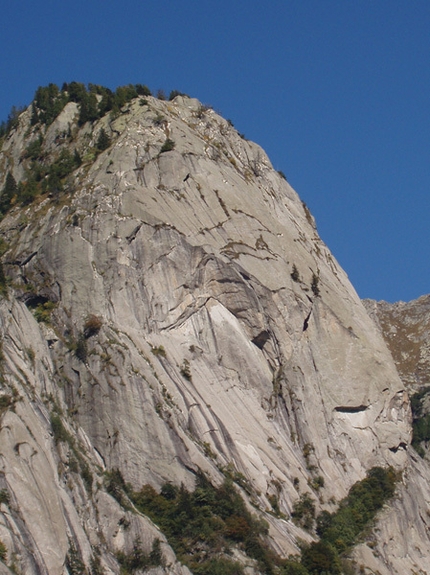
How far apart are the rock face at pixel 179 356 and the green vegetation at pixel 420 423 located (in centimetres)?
2035

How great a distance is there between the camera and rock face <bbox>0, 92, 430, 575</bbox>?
69875 mm

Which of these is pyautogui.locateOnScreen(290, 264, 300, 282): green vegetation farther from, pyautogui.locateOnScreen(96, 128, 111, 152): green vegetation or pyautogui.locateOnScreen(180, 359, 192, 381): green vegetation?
pyautogui.locateOnScreen(96, 128, 111, 152): green vegetation

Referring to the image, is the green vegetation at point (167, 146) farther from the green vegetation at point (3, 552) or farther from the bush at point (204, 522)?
the green vegetation at point (3, 552)

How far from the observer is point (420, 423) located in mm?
120500

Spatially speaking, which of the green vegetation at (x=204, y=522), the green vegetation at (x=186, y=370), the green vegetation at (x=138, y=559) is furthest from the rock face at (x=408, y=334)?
the green vegetation at (x=138, y=559)

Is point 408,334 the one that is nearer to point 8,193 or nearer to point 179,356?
point 8,193

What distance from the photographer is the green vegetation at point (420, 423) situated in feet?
374

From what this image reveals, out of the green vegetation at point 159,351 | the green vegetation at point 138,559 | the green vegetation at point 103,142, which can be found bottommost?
the green vegetation at point 138,559

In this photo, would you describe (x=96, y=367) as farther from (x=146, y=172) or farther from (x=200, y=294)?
(x=146, y=172)

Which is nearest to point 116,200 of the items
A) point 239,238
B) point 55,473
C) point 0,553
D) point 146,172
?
point 146,172

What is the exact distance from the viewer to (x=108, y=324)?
81125 millimetres

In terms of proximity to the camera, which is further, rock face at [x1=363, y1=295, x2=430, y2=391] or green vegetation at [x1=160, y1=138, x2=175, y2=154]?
rock face at [x1=363, y1=295, x2=430, y2=391]

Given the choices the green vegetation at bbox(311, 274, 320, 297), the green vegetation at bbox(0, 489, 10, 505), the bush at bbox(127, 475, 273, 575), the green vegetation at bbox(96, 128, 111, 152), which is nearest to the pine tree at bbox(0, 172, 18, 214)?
the green vegetation at bbox(96, 128, 111, 152)

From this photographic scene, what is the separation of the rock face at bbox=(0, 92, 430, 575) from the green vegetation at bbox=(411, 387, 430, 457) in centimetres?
2035
